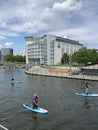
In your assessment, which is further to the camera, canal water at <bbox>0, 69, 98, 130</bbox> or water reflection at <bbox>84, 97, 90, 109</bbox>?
water reflection at <bbox>84, 97, 90, 109</bbox>

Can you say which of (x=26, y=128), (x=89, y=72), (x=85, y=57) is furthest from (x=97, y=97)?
(x=85, y=57)

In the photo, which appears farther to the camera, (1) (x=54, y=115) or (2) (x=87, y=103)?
(2) (x=87, y=103)

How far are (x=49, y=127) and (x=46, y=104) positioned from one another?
44.1ft

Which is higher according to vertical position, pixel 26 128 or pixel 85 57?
pixel 85 57

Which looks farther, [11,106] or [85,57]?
[85,57]

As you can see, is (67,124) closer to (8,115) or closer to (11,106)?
(8,115)

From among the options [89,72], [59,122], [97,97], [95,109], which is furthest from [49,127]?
[89,72]

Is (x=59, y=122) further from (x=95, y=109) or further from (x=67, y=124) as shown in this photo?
(x=95, y=109)

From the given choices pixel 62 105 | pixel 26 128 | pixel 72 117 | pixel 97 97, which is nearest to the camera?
pixel 26 128

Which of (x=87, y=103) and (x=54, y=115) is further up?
(x=87, y=103)

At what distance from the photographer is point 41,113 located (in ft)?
114

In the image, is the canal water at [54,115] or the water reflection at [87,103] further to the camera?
the water reflection at [87,103]

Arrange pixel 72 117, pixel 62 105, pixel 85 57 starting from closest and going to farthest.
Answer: pixel 72 117 < pixel 62 105 < pixel 85 57

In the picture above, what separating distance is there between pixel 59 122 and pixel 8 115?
26.7 feet
